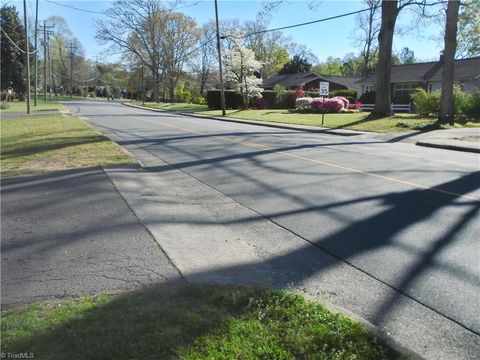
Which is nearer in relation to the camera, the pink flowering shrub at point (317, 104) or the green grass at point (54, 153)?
the green grass at point (54, 153)

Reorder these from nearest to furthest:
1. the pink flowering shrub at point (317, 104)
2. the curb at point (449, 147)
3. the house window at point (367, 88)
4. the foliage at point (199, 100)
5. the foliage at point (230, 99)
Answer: the curb at point (449, 147), the pink flowering shrub at point (317, 104), the foliage at point (230, 99), the house window at point (367, 88), the foliage at point (199, 100)

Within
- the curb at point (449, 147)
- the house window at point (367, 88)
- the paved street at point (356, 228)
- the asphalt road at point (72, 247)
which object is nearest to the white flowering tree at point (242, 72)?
the house window at point (367, 88)

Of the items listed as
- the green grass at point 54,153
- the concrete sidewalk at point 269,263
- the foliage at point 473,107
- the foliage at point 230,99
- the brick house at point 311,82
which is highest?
the brick house at point 311,82

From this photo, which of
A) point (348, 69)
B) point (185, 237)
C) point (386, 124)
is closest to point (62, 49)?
point (348, 69)

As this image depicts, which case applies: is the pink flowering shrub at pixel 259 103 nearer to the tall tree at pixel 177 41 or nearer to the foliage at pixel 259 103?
the foliage at pixel 259 103

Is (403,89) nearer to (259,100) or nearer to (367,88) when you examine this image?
(367,88)

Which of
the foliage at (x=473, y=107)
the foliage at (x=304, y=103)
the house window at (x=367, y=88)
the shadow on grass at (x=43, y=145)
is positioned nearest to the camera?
the shadow on grass at (x=43, y=145)

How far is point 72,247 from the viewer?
5.27 m

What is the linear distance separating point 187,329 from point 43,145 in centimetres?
1288

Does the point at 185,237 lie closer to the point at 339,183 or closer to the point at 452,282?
the point at 452,282

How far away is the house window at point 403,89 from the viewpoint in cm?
5219

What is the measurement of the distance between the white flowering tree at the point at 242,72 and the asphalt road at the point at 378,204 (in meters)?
36.7

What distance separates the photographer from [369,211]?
724 centimetres

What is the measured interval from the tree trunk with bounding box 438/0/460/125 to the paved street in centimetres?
1172
